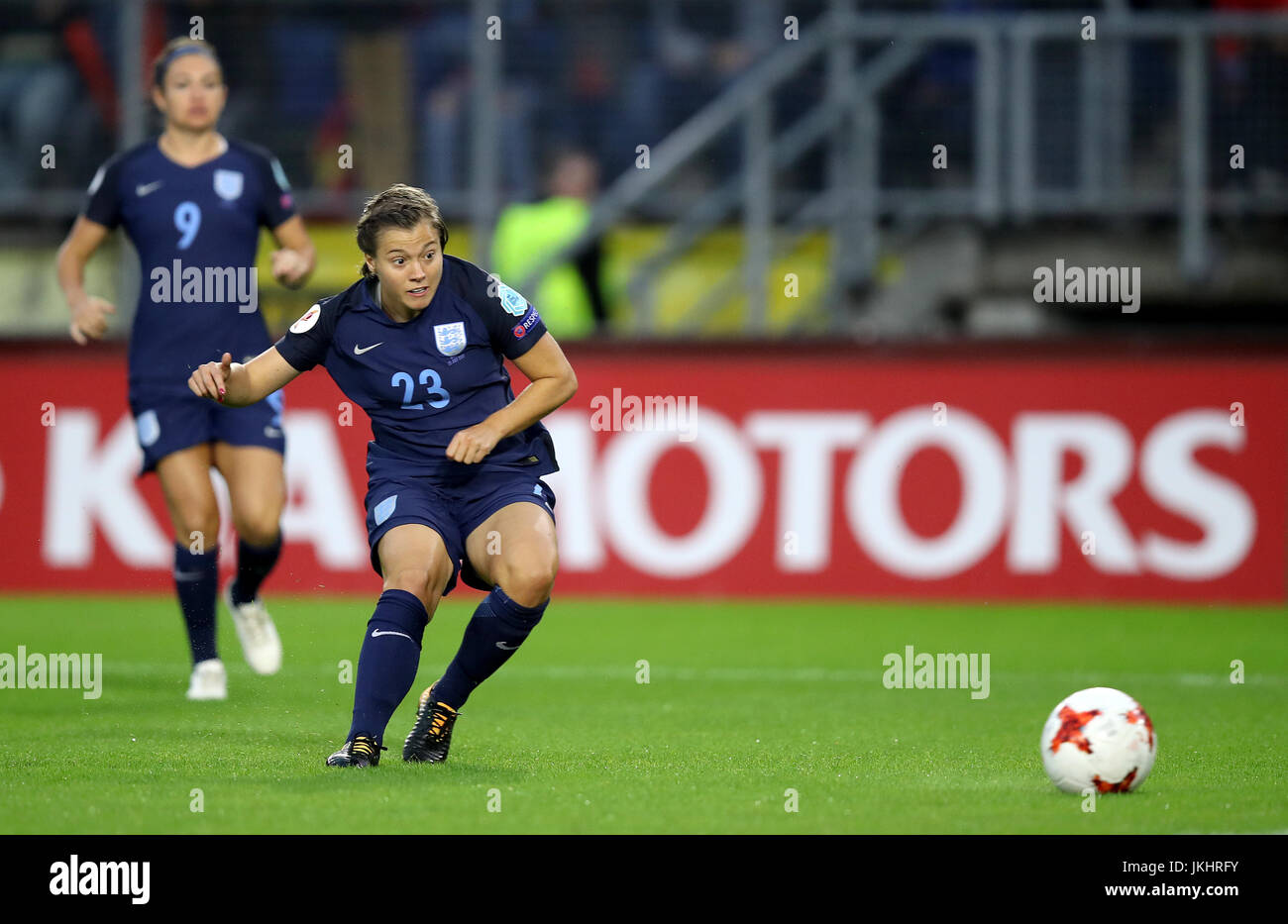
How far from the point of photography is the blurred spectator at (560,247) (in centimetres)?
1326

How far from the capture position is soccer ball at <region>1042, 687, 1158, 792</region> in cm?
541

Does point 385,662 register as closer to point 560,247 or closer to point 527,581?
point 527,581

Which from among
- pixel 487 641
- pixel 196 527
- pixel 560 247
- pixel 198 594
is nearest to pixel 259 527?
pixel 196 527

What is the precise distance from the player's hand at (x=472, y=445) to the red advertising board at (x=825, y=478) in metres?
6.06

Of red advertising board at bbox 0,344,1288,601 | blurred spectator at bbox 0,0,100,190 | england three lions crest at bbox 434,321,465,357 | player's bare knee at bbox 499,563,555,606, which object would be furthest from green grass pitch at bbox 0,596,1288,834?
blurred spectator at bbox 0,0,100,190

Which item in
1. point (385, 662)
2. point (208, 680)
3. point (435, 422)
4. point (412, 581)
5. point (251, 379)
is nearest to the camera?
point (385, 662)

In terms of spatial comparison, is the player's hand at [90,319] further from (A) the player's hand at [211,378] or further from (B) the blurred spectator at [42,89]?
(B) the blurred spectator at [42,89]

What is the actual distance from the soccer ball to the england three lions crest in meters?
2.10

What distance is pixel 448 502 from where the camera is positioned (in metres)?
6.11

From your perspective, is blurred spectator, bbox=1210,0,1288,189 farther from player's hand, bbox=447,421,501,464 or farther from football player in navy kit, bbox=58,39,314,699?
player's hand, bbox=447,421,501,464

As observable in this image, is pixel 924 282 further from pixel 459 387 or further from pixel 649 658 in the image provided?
pixel 459 387

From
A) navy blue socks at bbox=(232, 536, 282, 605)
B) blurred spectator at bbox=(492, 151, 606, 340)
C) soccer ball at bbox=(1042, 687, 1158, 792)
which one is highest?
blurred spectator at bbox=(492, 151, 606, 340)

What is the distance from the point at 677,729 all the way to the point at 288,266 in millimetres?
2466

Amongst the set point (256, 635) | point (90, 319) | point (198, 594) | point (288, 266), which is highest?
point (288, 266)
